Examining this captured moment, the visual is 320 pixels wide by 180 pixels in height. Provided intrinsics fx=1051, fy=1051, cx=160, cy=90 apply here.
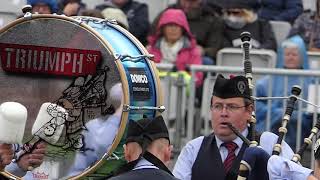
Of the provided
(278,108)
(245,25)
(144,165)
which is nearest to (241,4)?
(245,25)

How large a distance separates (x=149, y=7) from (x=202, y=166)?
622cm

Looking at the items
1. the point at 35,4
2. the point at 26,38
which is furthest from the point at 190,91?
the point at 26,38

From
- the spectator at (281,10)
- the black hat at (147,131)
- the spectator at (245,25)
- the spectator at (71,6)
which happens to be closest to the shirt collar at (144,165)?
the black hat at (147,131)

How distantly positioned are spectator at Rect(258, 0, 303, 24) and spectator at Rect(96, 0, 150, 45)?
1.33m

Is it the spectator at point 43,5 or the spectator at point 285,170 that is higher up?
the spectator at point 43,5

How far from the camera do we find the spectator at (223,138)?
6.59 metres

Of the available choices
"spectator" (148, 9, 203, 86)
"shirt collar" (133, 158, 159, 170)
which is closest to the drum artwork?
"shirt collar" (133, 158, 159, 170)

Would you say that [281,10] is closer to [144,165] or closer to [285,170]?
[285,170]

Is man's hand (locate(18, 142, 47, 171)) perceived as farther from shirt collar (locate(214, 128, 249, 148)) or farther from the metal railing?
the metal railing

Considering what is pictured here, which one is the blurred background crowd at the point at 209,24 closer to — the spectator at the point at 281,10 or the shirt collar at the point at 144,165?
the spectator at the point at 281,10

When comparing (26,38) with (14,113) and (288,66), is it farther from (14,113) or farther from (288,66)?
(288,66)

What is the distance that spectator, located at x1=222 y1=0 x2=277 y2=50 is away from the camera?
11.5m

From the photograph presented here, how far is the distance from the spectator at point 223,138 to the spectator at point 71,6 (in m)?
4.85

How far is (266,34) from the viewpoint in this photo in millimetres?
11516
